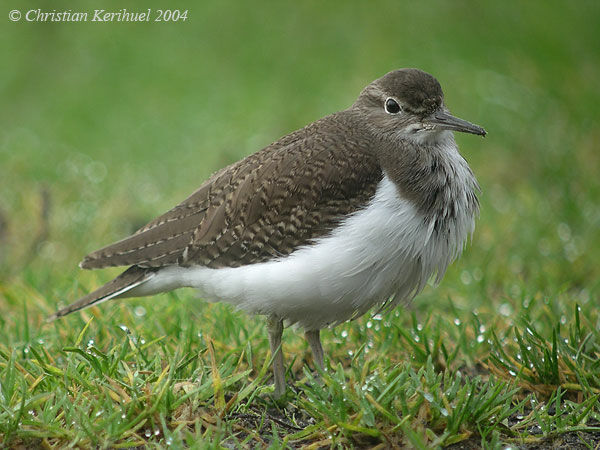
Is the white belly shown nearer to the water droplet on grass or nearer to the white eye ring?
the white eye ring

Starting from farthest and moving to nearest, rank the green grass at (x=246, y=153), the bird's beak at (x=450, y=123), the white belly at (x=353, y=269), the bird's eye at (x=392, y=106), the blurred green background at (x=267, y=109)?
1. the blurred green background at (x=267, y=109)
2. the bird's eye at (x=392, y=106)
3. the bird's beak at (x=450, y=123)
4. the white belly at (x=353, y=269)
5. the green grass at (x=246, y=153)

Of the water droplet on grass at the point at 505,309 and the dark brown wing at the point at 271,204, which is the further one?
the water droplet on grass at the point at 505,309

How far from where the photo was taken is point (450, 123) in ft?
15.2

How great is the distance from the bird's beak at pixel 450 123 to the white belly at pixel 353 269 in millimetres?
505

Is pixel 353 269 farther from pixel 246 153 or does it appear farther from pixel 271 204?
pixel 246 153

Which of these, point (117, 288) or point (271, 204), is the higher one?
point (271, 204)

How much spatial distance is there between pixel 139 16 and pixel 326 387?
8394 millimetres

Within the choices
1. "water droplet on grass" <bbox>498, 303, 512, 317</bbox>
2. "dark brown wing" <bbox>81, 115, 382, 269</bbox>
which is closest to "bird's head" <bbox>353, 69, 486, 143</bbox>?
"dark brown wing" <bbox>81, 115, 382, 269</bbox>

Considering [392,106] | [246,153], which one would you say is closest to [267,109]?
[246,153]

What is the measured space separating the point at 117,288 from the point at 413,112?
2091 millimetres

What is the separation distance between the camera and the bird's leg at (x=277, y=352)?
4.50 meters

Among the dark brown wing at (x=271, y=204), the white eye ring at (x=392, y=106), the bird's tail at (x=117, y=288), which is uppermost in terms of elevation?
the white eye ring at (x=392, y=106)

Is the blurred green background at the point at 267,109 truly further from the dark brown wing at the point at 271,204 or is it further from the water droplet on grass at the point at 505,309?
the dark brown wing at the point at 271,204

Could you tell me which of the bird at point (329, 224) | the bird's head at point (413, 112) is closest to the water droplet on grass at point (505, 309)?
the bird at point (329, 224)
